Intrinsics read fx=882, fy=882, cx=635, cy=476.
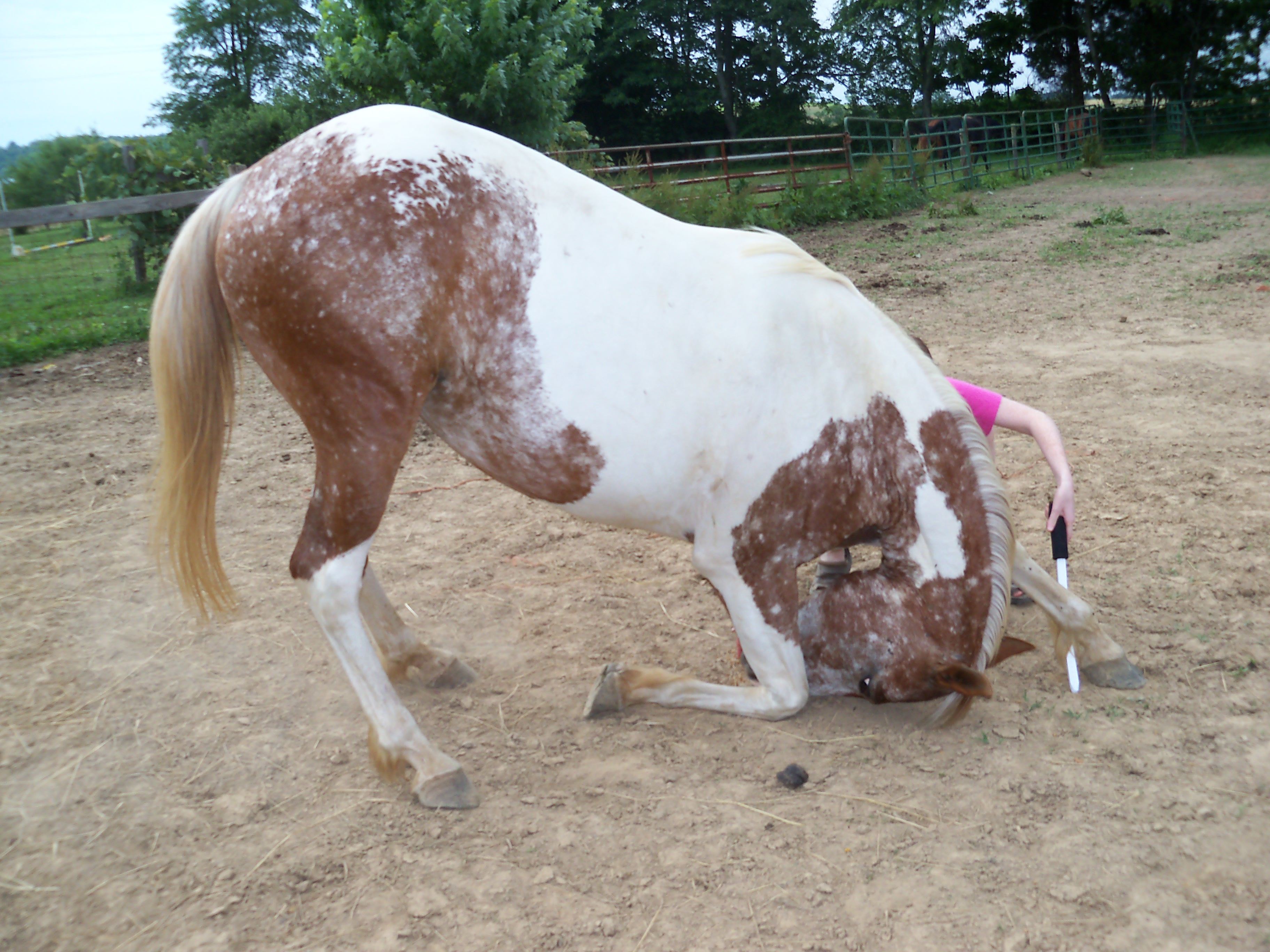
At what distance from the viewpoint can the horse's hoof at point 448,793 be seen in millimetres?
2309

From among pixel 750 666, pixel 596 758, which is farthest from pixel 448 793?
pixel 750 666

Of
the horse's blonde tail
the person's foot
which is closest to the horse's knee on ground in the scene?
the person's foot

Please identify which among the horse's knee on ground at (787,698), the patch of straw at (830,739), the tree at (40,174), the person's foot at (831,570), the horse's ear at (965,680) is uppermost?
the tree at (40,174)

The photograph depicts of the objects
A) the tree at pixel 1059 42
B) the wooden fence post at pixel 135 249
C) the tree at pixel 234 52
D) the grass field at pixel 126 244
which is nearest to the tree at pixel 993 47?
the tree at pixel 1059 42

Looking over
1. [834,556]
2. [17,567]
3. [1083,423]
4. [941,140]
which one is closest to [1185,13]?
[941,140]

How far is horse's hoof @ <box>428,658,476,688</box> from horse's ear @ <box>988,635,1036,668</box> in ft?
5.27

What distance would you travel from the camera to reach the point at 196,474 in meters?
2.50

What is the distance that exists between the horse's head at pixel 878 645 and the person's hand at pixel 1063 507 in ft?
1.57

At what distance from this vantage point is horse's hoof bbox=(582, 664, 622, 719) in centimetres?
269

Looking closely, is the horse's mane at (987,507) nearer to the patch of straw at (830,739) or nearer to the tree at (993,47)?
the patch of straw at (830,739)

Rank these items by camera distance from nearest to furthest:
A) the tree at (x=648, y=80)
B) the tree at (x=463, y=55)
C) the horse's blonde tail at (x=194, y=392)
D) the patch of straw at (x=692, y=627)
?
1. the horse's blonde tail at (x=194, y=392)
2. the patch of straw at (x=692, y=627)
3. the tree at (x=463, y=55)
4. the tree at (x=648, y=80)

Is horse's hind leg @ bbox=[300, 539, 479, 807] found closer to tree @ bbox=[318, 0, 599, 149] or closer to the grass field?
the grass field

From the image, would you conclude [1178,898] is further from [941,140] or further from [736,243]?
[941,140]

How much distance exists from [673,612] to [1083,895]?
5.55 feet
